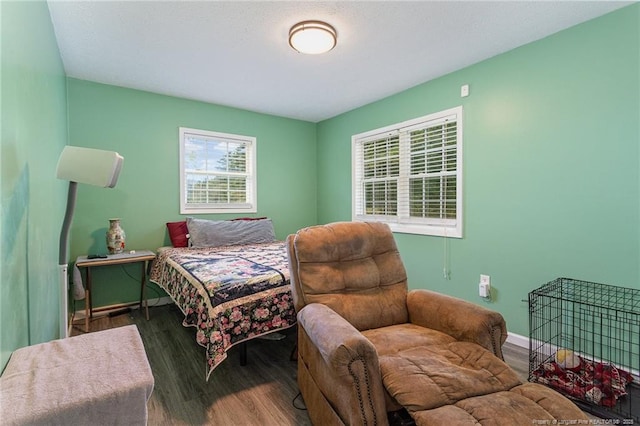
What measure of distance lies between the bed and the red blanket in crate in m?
1.79

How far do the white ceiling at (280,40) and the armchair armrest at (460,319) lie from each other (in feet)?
6.41

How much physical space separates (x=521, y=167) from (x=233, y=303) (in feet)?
8.43

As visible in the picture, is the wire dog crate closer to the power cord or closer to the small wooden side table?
the power cord

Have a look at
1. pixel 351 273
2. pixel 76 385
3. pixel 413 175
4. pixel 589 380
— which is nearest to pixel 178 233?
pixel 351 273

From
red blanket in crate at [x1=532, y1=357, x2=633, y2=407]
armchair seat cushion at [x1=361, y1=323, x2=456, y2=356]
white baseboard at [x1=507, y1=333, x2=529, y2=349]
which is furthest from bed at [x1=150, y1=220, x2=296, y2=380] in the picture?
white baseboard at [x1=507, y1=333, x2=529, y2=349]

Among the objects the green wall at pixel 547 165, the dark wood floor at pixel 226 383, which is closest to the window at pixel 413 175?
the green wall at pixel 547 165

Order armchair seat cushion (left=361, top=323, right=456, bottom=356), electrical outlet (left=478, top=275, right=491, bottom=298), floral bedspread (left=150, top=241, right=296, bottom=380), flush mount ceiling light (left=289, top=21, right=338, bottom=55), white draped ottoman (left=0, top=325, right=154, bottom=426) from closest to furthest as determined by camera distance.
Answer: white draped ottoman (left=0, top=325, right=154, bottom=426), armchair seat cushion (left=361, top=323, right=456, bottom=356), floral bedspread (left=150, top=241, right=296, bottom=380), flush mount ceiling light (left=289, top=21, right=338, bottom=55), electrical outlet (left=478, top=275, right=491, bottom=298)

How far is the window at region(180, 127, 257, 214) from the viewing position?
389 cm

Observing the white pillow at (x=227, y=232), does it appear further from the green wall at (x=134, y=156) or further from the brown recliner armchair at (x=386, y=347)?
the brown recliner armchair at (x=386, y=347)

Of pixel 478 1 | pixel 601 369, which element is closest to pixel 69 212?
pixel 478 1

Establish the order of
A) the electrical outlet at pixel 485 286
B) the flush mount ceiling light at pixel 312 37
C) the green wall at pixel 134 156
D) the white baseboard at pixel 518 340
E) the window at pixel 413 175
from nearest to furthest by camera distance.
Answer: the flush mount ceiling light at pixel 312 37
the white baseboard at pixel 518 340
the electrical outlet at pixel 485 286
the window at pixel 413 175
the green wall at pixel 134 156

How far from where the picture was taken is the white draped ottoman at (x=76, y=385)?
2.42 feet

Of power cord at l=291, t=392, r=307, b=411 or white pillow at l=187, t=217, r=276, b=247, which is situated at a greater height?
white pillow at l=187, t=217, r=276, b=247

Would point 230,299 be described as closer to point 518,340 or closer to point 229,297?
point 229,297
